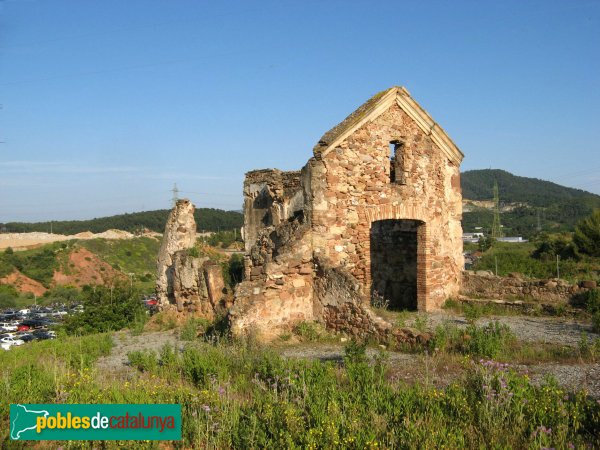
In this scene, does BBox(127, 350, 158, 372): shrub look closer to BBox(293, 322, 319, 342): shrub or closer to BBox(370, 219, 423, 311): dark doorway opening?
BBox(293, 322, 319, 342): shrub

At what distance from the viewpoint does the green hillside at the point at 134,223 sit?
3845 inches

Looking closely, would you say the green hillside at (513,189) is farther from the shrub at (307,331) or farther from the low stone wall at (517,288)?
the shrub at (307,331)

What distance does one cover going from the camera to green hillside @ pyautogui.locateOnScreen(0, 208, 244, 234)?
97.7 m

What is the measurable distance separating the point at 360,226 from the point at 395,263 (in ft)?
9.66

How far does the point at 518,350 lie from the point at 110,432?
606 centimetres

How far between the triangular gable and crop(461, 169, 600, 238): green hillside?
221ft

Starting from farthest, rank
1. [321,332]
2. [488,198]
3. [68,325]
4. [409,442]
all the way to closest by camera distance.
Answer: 1. [488,198]
2. [68,325]
3. [321,332]
4. [409,442]

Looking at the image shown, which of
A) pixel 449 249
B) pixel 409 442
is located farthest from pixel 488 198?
pixel 409 442

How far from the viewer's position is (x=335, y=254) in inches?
422

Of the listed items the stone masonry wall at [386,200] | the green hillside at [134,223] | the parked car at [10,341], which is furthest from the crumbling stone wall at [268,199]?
the green hillside at [134,223]

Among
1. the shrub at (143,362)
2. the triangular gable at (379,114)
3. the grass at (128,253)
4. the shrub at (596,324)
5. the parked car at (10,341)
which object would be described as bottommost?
the parked car at (10,341)

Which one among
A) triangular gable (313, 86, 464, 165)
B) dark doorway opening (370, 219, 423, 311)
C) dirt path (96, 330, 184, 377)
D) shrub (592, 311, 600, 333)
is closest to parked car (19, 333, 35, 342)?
dirt path (96, 330, 184, 377)

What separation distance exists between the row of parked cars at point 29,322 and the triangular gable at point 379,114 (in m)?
25.1

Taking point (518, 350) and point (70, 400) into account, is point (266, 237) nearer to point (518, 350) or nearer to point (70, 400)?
point (518, 350)
